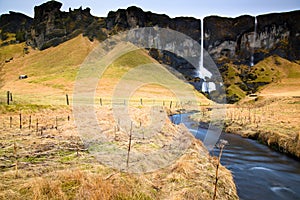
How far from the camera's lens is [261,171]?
22.4 m

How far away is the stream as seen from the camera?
17469 mm

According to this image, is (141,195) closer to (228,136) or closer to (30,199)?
(30,199)

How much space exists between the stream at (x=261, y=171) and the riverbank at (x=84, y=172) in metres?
2.45

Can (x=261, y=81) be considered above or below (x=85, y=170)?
above

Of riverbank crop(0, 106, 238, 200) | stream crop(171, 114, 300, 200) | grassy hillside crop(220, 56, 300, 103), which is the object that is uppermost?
grassy hillside crop(220, 56, 300, 103)

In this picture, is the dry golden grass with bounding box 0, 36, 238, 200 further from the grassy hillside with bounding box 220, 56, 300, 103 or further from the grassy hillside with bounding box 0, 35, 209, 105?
the grassy hillside with bounding box 220, 56, 300, 103

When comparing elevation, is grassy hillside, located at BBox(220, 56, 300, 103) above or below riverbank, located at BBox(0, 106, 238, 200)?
above

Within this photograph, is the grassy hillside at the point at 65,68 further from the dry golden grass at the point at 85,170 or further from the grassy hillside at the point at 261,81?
the dry golden grass at the point at 85,170

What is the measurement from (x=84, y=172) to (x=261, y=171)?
17.3 metres

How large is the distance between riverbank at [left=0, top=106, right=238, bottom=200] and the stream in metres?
2.45

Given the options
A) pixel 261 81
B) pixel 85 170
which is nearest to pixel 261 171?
pixel 85 170

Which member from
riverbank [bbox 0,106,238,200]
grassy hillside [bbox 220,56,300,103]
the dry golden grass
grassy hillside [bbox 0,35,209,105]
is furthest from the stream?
grassy hillside [bbox 220,56,300,103]

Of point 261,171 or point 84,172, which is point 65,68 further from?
point 84,172

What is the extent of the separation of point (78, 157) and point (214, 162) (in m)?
10.9
